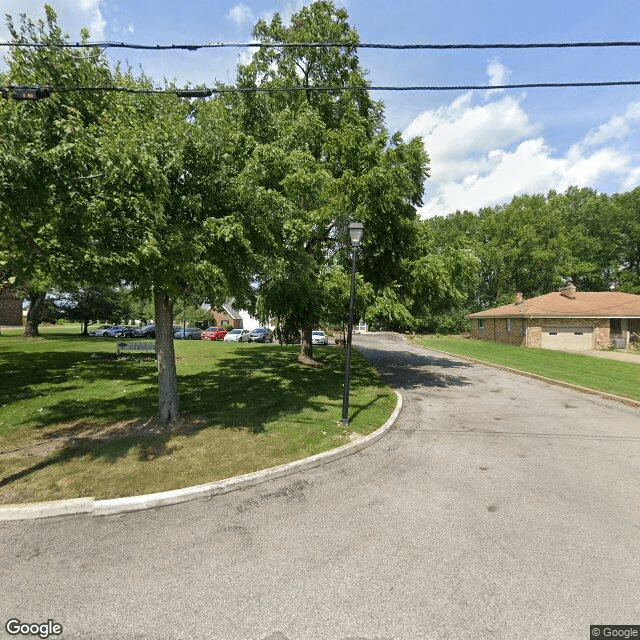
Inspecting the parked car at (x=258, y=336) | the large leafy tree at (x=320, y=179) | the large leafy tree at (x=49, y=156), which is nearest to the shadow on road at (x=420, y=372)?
the large leafy tree at (x=320, y=179)

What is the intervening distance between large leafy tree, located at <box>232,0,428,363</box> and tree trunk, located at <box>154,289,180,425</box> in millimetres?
2176

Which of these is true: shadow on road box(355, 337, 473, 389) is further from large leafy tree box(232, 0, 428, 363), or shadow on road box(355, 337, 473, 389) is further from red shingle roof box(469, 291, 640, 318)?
red shingle roof box(469, 291, 640, 318)

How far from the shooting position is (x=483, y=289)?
49281mm

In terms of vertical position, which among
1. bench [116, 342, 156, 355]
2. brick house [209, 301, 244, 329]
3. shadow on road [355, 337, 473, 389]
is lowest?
shadow on road [355, 337, 473, 389]

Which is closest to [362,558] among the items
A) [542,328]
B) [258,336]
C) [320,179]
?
[320,179]

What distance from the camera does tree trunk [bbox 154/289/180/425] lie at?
758 centimetres

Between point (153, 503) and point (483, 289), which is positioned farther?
point (483, 289)

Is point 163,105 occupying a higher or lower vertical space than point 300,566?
higher

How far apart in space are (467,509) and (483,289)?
49.8 metres

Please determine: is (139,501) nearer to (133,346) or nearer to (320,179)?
(320,179)

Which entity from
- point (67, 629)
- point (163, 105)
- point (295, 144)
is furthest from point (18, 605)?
point (295, 144)

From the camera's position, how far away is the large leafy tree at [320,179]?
372 inches

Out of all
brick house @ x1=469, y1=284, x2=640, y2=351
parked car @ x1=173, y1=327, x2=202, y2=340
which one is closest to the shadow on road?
brick house @ x1=469, y1=284, x2=640, y2=351

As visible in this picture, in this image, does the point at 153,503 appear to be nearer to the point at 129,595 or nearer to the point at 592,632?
the point at 129,595
